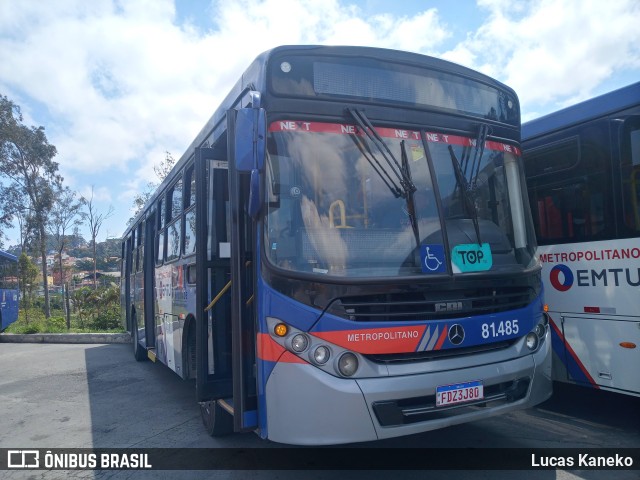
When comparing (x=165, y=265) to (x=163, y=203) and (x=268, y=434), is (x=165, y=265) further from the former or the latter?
(x=268, y=434)

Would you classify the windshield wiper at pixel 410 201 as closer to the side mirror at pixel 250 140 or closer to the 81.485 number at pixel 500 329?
the 81.485 number at pixel 500 329

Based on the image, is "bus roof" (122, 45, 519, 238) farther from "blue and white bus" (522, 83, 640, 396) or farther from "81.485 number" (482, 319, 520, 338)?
"81.485 number" (482, 319, 520, 338)

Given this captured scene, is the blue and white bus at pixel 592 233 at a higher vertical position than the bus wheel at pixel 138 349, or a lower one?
higher

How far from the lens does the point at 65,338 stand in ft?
53.9

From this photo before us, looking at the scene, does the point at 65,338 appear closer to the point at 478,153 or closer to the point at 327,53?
the point at 327,53

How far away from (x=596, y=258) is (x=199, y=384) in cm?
413

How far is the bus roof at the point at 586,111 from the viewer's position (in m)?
5.12

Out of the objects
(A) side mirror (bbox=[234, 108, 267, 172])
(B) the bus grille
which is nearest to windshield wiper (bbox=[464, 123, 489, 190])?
(B) the bus grille

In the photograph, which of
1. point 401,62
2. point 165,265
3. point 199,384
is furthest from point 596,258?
point 165,265

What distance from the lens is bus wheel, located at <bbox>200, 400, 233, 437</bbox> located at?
5.33 metres

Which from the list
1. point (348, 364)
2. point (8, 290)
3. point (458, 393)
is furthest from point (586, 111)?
point (8, 290)

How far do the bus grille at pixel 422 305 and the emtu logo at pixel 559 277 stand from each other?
176 centimetres

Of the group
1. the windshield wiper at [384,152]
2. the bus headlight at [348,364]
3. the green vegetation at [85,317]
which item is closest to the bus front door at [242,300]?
the bus headlight at [348,364]

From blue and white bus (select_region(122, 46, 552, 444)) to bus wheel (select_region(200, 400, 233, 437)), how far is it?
0.66 meters
